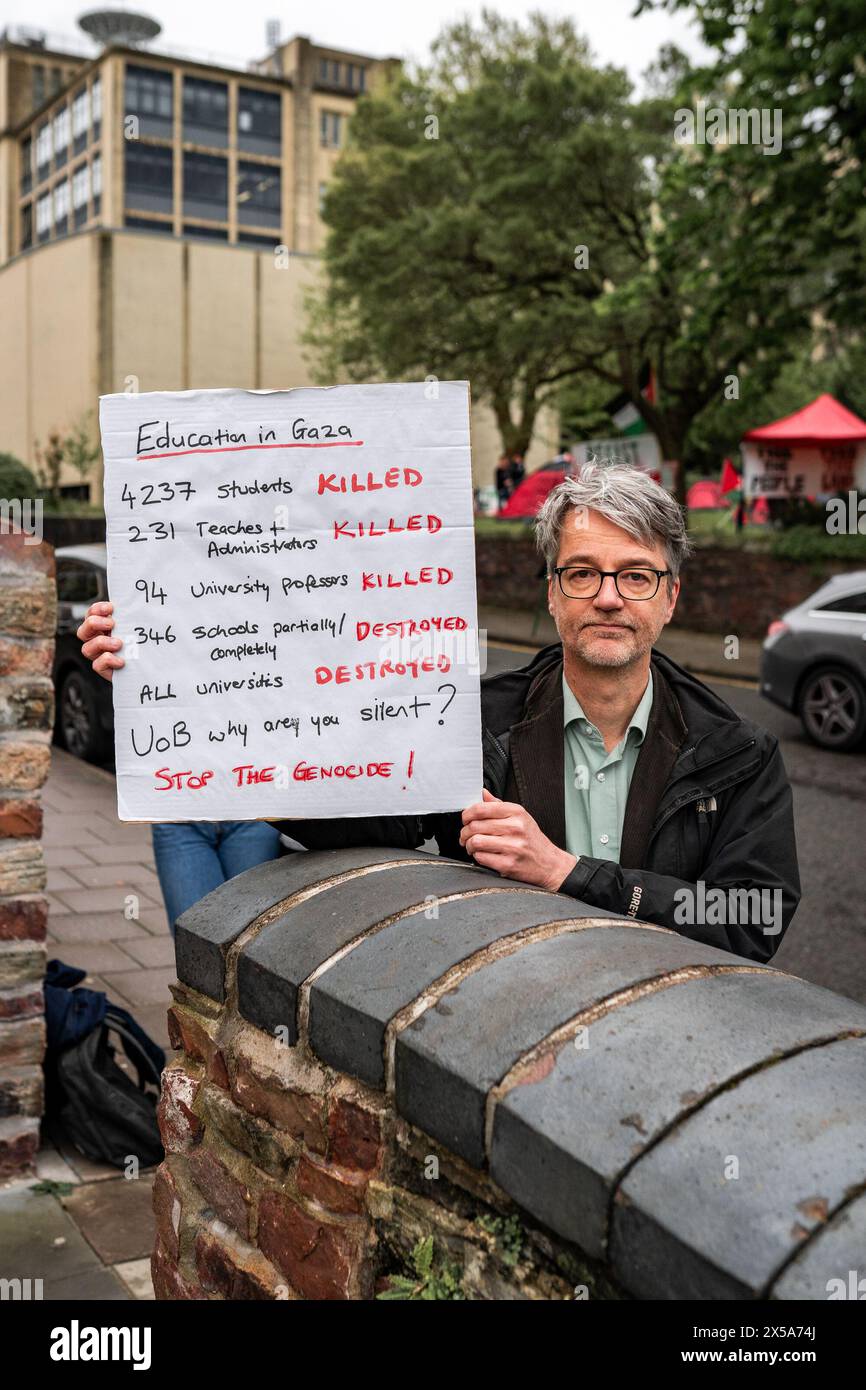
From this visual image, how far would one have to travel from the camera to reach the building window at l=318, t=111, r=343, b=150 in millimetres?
84062

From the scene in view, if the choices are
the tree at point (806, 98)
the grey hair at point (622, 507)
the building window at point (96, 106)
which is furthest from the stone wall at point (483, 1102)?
the building window at point (96, 106)

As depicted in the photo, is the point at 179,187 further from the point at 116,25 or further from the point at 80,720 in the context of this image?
the point at 80,720

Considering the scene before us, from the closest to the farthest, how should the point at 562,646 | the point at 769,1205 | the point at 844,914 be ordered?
1. the point at 769,1205
2. the point at 562,646
3. the point at 844,914

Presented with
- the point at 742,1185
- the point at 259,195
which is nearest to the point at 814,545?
the point at 742,1185

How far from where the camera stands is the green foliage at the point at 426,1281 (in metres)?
1.69

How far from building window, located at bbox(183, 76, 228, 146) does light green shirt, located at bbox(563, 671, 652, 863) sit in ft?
294

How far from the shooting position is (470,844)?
229 centimetres

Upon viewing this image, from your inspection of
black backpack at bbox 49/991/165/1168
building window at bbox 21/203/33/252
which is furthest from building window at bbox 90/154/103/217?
black backpack at bbox 49/991/165/1168

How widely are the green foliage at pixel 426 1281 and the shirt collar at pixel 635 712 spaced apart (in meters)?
1.11
